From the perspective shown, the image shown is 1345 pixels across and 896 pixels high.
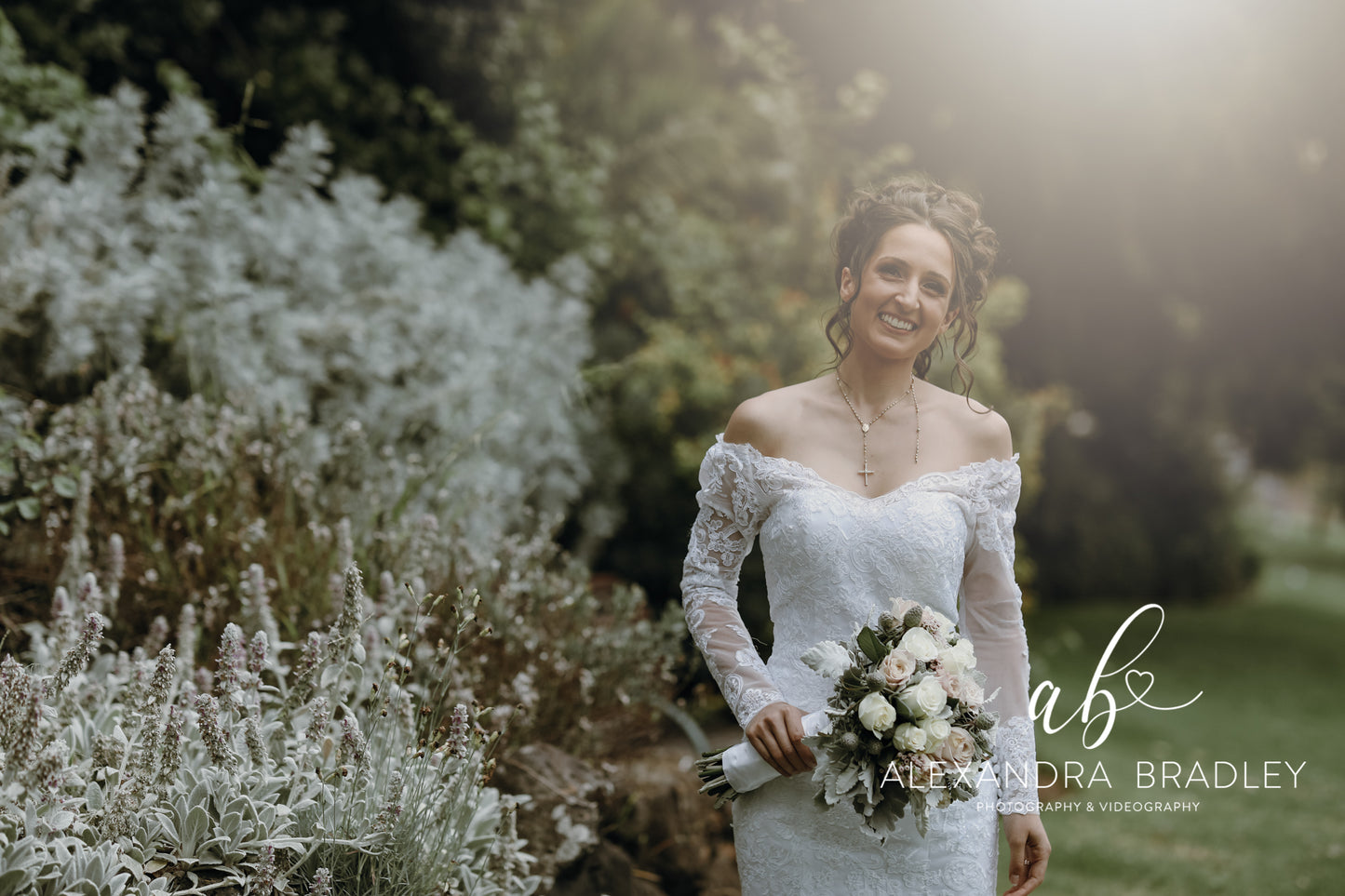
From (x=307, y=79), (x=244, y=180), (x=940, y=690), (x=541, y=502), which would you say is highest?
(x=307, y=79)

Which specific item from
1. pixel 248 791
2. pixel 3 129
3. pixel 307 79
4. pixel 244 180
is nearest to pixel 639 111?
pixel 307 79

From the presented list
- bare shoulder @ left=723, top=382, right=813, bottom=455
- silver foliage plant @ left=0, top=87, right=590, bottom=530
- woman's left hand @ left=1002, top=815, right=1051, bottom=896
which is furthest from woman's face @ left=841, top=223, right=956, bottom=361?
silver foliage plant @ left=0, top=87, right=590, bottom=530

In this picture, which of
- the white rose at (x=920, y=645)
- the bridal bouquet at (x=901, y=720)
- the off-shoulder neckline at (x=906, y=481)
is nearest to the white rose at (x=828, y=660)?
the bridal bouquet at (x=901, y=720)

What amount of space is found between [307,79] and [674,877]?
208 inches

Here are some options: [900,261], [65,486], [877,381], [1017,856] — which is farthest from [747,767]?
[65,486]

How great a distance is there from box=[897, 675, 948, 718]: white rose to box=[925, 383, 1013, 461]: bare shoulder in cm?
68

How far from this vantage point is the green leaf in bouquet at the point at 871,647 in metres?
1.89

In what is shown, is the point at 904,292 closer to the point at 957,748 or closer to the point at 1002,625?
the point at 1002,625

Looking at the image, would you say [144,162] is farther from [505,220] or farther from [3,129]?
[505,220]

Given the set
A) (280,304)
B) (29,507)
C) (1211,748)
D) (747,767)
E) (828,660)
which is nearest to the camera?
(828,660)

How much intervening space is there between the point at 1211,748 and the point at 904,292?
6.83 metres

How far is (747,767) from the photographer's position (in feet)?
6.87

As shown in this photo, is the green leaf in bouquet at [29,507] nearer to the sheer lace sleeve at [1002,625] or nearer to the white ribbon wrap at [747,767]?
the white ribbon wrap at [747,767]

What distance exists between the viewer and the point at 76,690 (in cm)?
245
